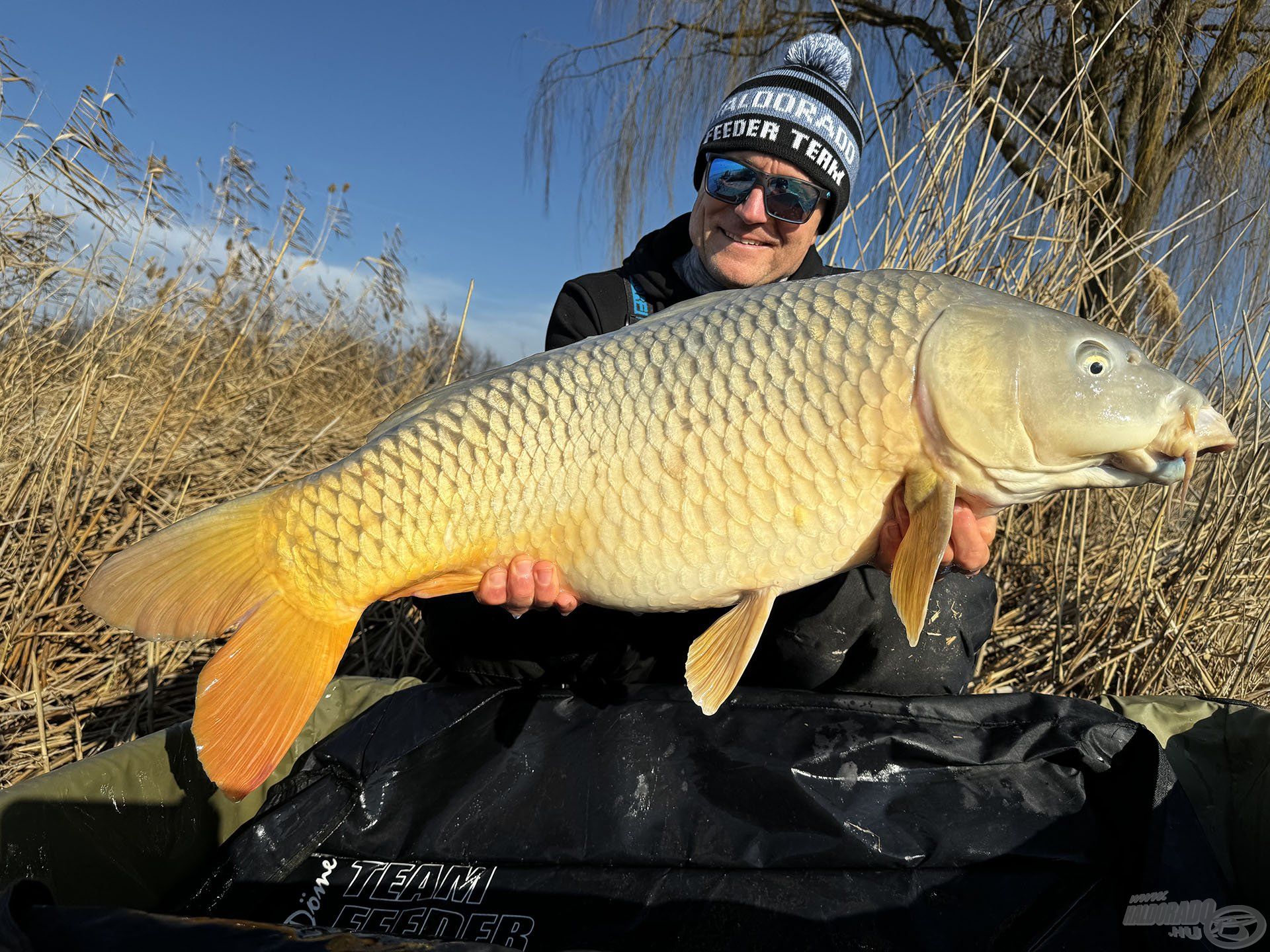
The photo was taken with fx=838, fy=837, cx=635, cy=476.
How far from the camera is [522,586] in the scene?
1159 mm

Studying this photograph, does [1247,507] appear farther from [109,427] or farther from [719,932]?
[109,427]

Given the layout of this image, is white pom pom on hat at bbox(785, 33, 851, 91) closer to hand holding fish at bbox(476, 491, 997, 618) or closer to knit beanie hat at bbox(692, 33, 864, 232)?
knit beanie hat at bbox(692, 33, 864, 232)

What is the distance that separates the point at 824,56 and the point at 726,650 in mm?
1580

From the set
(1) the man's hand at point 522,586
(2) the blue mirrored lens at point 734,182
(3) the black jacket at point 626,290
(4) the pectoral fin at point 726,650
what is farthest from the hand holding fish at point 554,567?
(2) the blue mirrored lens at point 734,182

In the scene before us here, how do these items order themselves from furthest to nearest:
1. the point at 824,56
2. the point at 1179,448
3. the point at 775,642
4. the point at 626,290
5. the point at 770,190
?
the point at 824,56
the point at 626,290
the point at 770,190
the point at 775,642
the point at 1179,448

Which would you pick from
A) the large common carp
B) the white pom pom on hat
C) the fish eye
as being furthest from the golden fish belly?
the white pom pom on hat

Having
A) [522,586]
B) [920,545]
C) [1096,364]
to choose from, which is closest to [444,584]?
[522,586]

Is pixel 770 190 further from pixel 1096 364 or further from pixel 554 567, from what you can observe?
pixel 554 567

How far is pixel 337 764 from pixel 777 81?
5.40 feet

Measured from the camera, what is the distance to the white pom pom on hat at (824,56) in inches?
78.9

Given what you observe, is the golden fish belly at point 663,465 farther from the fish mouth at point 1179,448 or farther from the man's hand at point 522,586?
the fish mouth at point 1179,448

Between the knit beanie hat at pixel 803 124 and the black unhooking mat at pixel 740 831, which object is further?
the knit beanie hat at pixel 803 124

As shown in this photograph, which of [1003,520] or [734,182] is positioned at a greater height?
[734,182]

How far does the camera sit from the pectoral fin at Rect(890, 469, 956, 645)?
3.28ft
